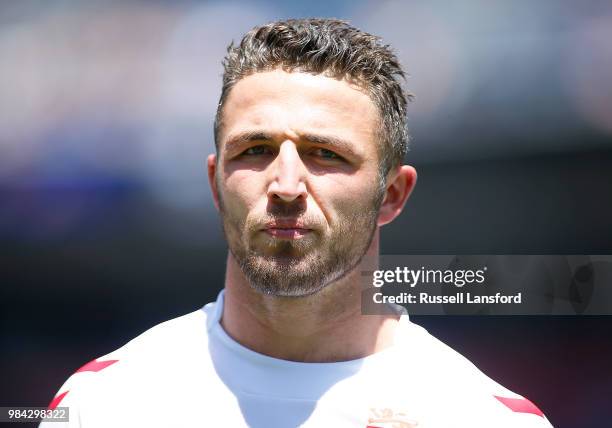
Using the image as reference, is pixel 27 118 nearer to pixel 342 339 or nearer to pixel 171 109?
pixel 171 109

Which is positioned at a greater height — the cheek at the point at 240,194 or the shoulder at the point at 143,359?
the cheek at the point at 240,194

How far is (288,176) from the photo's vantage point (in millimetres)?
1868

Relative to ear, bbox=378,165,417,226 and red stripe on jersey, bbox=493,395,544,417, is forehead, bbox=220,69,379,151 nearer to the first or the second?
ear, bbox=378,165,417,226

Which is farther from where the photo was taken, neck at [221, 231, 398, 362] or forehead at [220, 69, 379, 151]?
neck at [221, 231, 398, 362]

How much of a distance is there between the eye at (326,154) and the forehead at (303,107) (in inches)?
2.1

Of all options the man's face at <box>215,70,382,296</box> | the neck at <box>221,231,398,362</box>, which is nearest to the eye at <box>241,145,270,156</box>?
the man's face at <box>215,70,382,296</box>

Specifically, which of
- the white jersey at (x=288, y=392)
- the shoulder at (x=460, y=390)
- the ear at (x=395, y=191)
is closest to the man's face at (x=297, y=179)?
the ear at (x=395, y=191)

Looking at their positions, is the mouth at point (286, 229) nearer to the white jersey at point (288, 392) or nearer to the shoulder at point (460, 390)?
the white jersey at point (288, 392)

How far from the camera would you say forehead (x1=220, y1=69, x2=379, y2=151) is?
1.94m

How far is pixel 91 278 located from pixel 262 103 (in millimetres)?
1973

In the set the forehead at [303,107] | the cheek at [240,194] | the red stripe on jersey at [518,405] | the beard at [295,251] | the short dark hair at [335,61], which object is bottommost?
the red stripe on jersey at [518,405]

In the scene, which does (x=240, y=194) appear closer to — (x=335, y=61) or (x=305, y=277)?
(x=305, y=277)

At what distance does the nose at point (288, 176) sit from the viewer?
72.8 inches

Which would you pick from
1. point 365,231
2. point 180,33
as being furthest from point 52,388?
point 365,231
